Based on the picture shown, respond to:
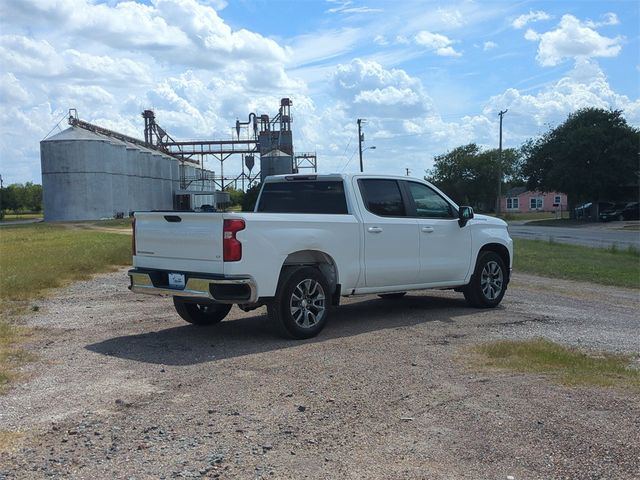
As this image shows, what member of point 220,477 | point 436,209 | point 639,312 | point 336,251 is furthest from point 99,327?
point 639,312

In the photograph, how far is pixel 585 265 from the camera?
18109 mm

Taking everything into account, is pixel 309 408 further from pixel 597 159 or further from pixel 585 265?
pixel 597 159

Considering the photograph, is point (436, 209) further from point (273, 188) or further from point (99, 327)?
point (99, 327)

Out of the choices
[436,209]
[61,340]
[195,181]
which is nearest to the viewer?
[61,340]

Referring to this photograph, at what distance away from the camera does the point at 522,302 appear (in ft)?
36.1

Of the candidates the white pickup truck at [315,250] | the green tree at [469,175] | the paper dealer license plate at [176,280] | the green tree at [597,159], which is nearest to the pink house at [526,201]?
the green tree at [469,175]

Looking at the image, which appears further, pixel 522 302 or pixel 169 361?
pixel 522 302

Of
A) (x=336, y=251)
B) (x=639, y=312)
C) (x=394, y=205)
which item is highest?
(x=394, y=205)

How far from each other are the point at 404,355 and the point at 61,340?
4141 millimetres

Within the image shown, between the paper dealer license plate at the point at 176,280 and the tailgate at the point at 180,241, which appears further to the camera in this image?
the paper dealer license plate at the point at 176,280

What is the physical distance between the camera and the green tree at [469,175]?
92.9 meters

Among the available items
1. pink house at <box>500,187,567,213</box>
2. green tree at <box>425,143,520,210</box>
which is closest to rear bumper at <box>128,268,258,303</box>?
green tree at <box>425,143,520,210</box>

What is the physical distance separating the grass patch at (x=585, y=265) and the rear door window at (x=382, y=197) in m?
7.66

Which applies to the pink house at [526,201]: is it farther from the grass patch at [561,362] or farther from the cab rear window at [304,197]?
Answer: the grass patch at [561,362]
